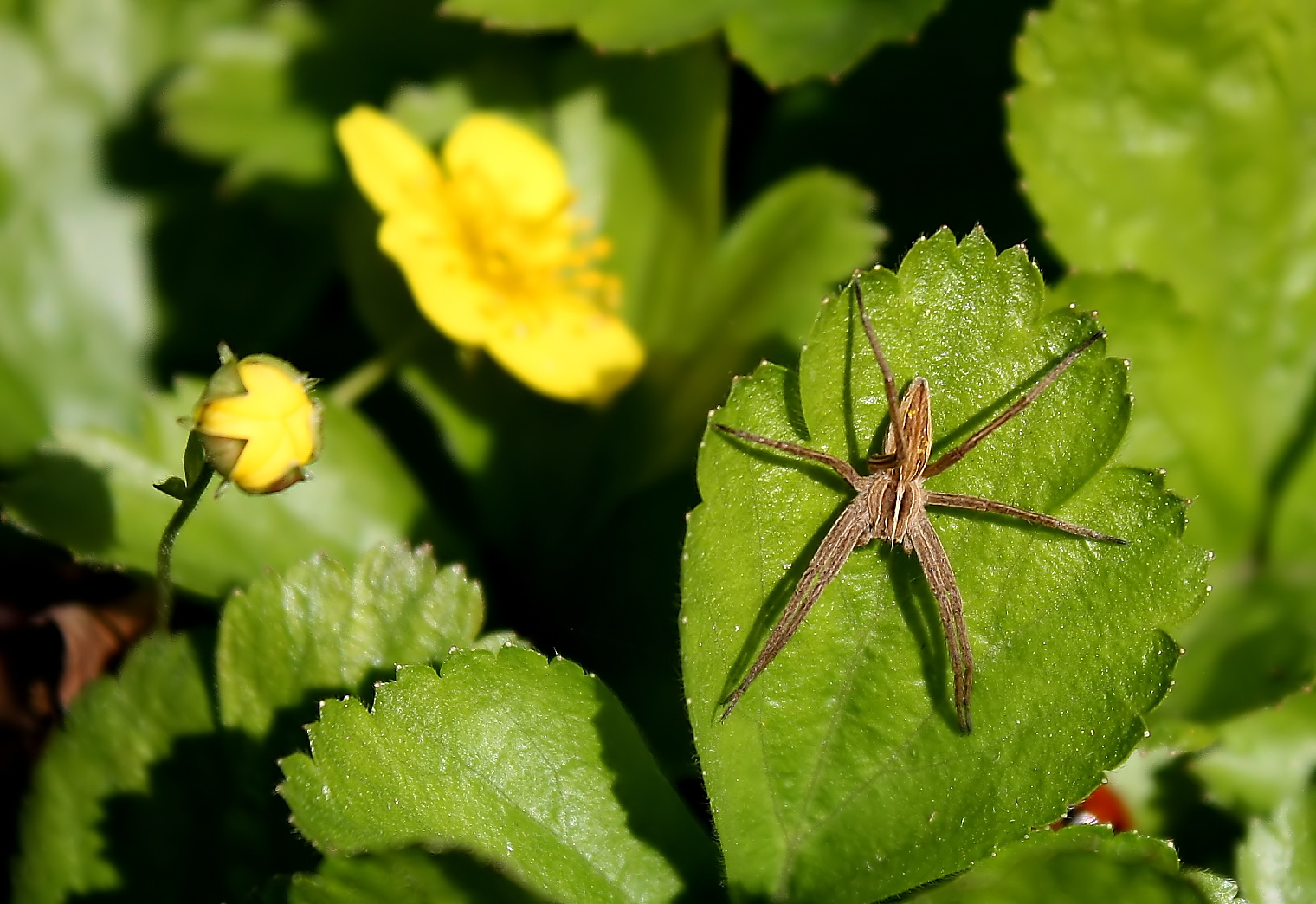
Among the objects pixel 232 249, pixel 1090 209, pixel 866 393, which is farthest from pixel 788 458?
pixel 232 249

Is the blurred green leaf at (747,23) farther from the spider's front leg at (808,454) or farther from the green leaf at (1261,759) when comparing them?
the green leaf at (1261,759)

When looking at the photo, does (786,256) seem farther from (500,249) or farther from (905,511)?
(905,511)

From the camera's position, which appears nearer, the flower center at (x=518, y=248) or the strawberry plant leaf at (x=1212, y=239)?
the strawberry plant leaf at (x=1212, y=239)

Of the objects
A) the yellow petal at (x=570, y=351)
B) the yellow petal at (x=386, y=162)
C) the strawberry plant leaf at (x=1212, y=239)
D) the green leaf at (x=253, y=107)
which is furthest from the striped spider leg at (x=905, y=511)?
the green leaf at (x=253, y=107)

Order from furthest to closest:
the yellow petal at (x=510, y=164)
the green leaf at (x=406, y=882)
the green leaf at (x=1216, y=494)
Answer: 1. the yellow petal at (x=510, y=164)
2. the green leaf at (x=1216, y=494)
3. the green leaf at (x=406, y=882)

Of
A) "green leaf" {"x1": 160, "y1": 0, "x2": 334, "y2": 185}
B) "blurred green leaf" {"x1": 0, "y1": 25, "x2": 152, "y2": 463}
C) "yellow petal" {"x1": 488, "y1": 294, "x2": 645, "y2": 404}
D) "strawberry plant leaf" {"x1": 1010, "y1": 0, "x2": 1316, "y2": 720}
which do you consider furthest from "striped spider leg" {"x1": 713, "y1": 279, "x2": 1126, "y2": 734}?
"blurred green leaf" {"x1": 0, "y1": 25, "x2": 152, "y2": 463}

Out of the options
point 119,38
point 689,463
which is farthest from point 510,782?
point 119,38

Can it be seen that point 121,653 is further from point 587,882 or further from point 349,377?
point 587,882
